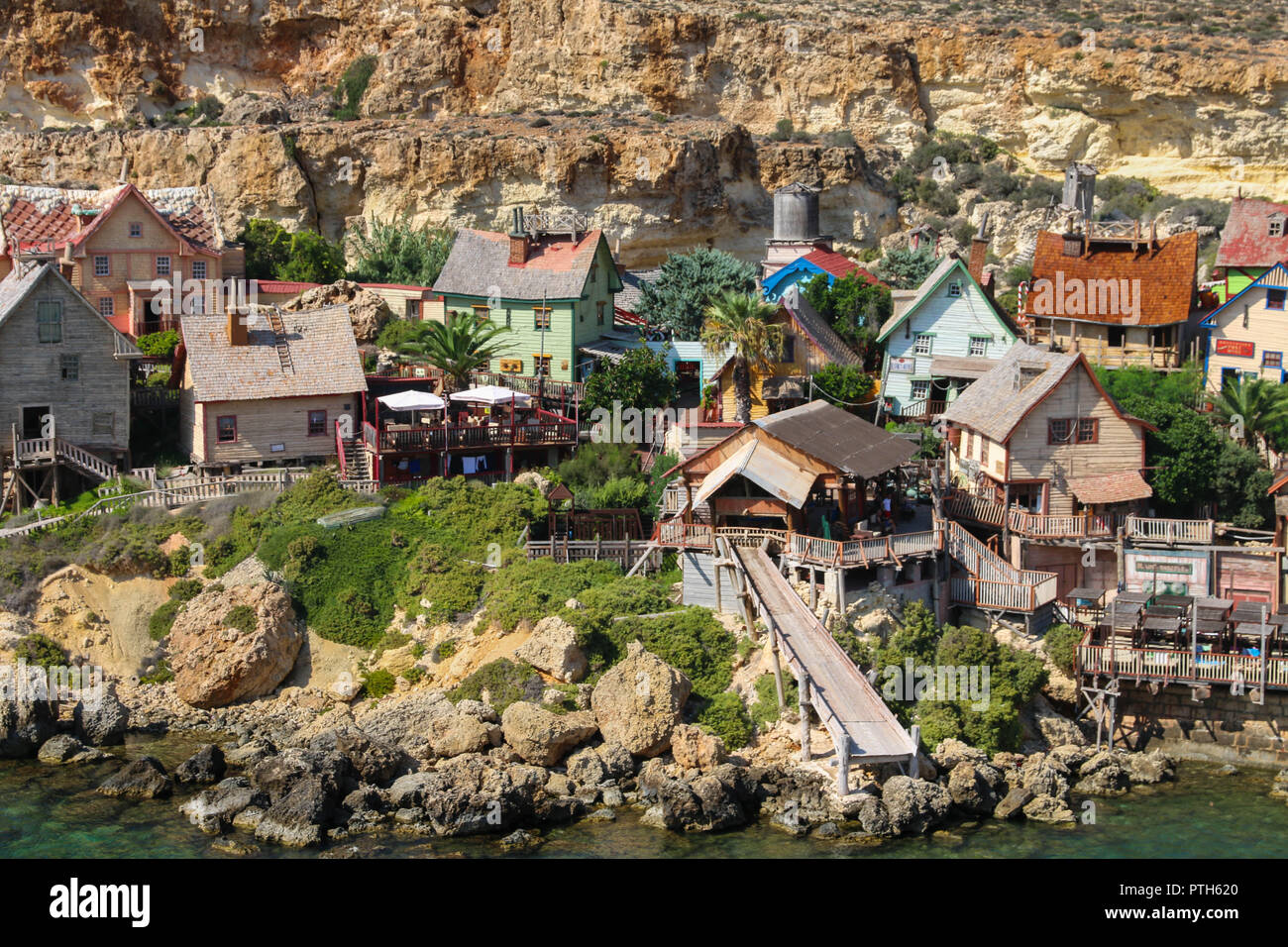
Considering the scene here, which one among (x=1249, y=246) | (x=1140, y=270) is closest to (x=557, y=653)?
(x=1140, y=270)

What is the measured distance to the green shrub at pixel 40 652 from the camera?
49.2 metres

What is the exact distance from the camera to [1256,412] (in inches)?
2270

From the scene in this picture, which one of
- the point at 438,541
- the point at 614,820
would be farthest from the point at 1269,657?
the point at 438,541

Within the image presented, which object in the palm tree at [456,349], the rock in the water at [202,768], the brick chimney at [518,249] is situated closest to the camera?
the rock in the water at [202,768]

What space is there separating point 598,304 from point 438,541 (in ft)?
59.1

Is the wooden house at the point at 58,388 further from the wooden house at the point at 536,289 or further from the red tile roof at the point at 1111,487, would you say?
the red tile roof at the point at 1111,487

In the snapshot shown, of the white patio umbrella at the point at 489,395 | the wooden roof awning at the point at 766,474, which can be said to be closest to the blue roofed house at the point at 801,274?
the white patio umbrella at the point at 489,395

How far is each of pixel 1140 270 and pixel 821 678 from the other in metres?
26.6

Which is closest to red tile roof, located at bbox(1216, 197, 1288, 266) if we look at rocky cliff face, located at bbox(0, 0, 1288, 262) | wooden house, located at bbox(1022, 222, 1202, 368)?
wooden house, located at bbox(1022, 222, 1202, 368)

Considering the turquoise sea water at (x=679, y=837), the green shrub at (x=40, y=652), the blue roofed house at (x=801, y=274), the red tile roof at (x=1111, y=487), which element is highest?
the blue roofed house at (x=801, y=274)

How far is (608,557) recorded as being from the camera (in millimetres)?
52469

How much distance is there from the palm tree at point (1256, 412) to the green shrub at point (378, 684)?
2783cm

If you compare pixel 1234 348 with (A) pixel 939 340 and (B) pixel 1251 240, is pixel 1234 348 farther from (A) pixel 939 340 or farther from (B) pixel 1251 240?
(A) pixel 939 340
